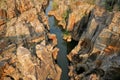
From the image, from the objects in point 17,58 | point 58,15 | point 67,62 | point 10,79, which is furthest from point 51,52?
point 58,15

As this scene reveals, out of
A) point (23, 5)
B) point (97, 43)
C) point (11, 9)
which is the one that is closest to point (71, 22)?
point (11, 9)

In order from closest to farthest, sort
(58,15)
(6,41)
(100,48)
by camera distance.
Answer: (100,48)
(6,41)
(58,15)

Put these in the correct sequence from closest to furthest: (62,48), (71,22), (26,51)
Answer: (26,51) < (62,48) < (71,22)

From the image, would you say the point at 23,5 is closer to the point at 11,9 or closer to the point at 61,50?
the point at 11,9

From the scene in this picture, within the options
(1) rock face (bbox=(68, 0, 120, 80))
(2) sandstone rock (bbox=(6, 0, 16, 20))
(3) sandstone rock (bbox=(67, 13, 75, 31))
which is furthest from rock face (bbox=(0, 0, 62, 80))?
(3) sandstone rock (bbox=(67, 13, 75, 31))

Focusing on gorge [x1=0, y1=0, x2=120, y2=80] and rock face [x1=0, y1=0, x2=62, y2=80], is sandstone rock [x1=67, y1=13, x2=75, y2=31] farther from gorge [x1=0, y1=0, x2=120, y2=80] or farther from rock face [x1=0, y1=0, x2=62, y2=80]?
rock face [x1=0, y1=0, x2=62, y2=80]

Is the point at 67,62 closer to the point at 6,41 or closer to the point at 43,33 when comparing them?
the point at 43,33
